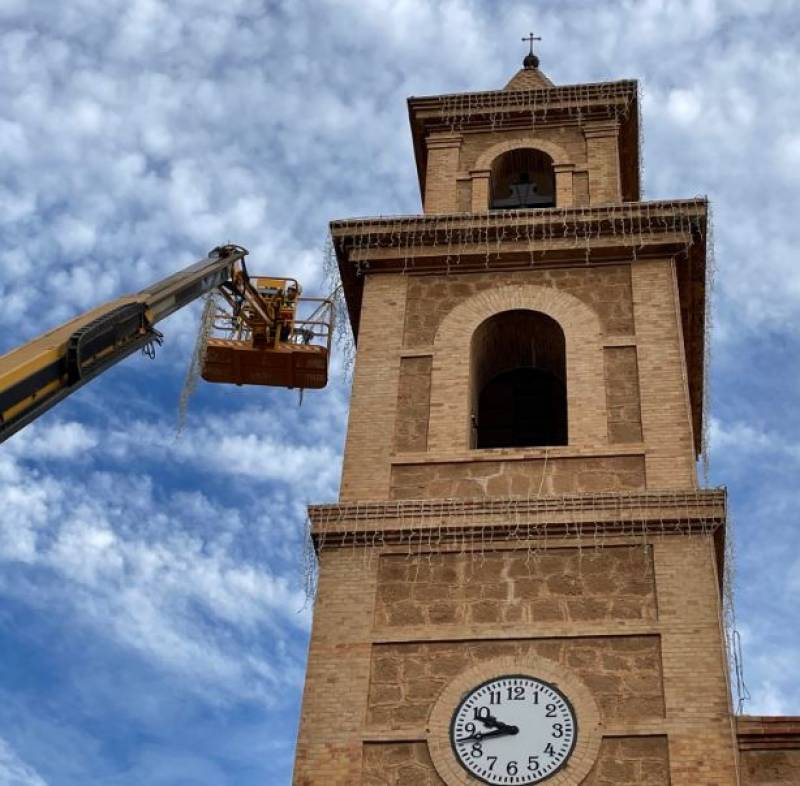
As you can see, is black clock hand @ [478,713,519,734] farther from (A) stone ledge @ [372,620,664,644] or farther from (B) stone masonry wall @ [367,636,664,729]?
(A) stone ledge @ [372,620,664,644]

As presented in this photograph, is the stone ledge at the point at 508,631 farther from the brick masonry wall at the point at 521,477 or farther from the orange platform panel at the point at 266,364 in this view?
the orange platform panel at the point at 266,364

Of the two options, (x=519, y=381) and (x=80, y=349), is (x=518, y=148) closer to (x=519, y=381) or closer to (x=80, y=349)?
(x=519, y=381)

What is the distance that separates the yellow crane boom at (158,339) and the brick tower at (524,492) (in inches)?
42.0

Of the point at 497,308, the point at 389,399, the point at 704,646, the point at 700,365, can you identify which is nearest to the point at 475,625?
the point at 704,646

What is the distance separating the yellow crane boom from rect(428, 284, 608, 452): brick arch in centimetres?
186

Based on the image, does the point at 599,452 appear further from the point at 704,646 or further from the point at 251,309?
the point at 251,309

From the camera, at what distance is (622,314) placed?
71.7ft

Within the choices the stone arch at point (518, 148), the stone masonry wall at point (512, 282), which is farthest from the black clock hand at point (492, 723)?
the stone arch at point (518, 148)

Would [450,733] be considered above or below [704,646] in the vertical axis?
below

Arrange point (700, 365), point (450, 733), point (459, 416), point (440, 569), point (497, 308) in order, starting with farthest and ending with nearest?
point (700, 365)
point (497, 308)
point (459, 416)
point (440, 569)
point (450, 733)

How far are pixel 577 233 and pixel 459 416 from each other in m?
3.72

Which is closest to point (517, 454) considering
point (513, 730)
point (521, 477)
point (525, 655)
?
point (521, 477)

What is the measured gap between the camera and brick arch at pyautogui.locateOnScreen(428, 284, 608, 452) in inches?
803

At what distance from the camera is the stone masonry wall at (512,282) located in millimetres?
21984
